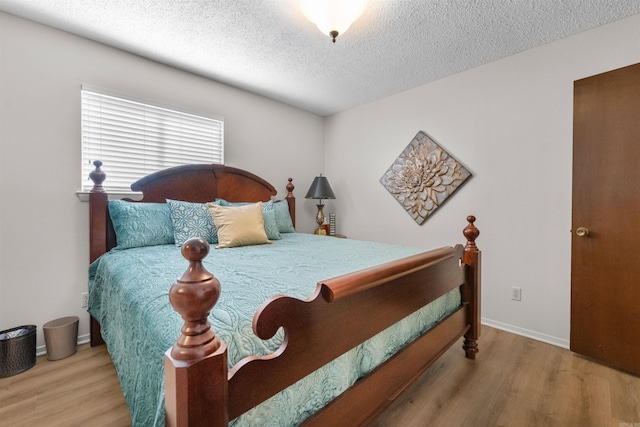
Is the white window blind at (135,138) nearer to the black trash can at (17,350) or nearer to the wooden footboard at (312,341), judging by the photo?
the black trash can at (17,350)

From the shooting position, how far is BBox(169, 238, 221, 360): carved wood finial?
0.59 m

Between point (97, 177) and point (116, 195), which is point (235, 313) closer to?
point (97, 177)

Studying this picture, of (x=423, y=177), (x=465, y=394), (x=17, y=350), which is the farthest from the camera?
(x=423, y=177)

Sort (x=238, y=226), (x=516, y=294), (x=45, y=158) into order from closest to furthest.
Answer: (x=45, y=158), (x=238, y=226), (x=516, y=294)

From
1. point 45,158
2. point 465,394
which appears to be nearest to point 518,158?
point 465,394

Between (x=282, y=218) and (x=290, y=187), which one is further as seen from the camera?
(x=290, y=187)

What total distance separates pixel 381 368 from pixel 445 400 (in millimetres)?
717

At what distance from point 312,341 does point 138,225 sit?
1906 mm

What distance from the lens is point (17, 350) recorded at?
1.78 metres

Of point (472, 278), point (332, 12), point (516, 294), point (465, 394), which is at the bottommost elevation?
point (465, 394)

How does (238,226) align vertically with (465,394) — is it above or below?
above

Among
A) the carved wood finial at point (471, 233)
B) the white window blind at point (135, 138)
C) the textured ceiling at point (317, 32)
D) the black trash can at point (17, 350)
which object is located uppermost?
the textured ceiling at point (317, 32)

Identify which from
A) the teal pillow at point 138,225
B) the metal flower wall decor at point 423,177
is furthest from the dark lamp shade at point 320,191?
the teal pillow at point 138,225

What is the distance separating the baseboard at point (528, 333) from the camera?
218cm
